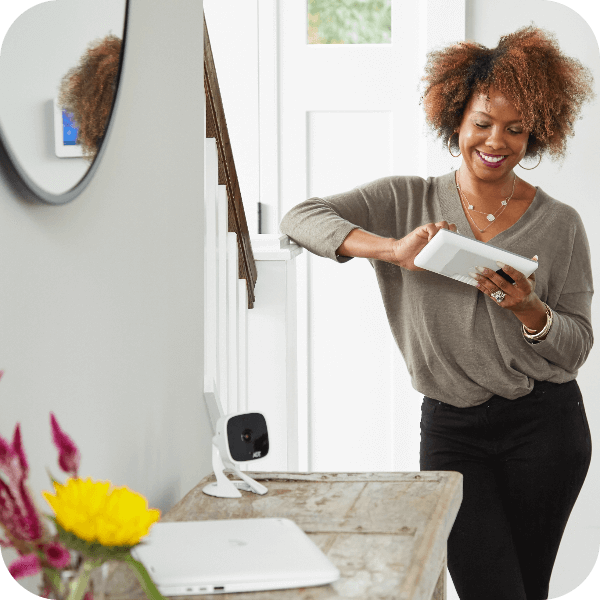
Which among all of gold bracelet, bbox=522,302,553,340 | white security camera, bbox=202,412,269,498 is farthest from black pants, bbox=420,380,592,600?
white security camera, bbox=202,412,269,498

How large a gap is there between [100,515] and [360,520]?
21.0 inches

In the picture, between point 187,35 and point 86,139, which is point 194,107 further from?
point 86,139

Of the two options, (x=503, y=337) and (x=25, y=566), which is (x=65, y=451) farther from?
(x=503, y=337)

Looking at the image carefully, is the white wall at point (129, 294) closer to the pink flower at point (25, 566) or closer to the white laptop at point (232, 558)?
the white laptop at point (232, 558)

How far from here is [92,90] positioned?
82 cm

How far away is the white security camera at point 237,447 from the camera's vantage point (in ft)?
3.50

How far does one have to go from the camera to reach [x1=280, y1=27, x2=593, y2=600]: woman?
59.1 inches

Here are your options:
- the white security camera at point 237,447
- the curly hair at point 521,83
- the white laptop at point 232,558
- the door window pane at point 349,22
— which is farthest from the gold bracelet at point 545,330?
the door window pane at point 349,22

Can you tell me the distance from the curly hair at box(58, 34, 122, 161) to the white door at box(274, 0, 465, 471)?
1.83 metres

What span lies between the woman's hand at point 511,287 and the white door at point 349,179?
1.25 meters

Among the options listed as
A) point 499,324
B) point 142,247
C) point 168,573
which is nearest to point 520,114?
point 499,324

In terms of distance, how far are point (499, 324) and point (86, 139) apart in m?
0.97

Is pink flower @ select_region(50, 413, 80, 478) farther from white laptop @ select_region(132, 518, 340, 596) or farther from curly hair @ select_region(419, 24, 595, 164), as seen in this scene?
curly hair @ select_region(419, 24, 595, 164)

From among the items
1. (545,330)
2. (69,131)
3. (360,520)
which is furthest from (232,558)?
(545,330)
